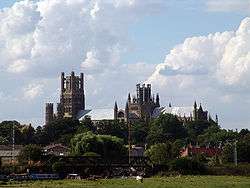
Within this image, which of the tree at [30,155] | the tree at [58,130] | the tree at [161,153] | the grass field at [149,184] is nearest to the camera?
the grass field at [149,184]

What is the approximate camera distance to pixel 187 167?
85500mm

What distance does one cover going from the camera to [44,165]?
293ft

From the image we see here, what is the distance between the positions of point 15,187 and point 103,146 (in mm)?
60314

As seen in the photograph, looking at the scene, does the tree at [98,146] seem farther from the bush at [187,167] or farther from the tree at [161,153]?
the bush at [187,167]

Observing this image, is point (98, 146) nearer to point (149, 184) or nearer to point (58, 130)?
point (149, 184)

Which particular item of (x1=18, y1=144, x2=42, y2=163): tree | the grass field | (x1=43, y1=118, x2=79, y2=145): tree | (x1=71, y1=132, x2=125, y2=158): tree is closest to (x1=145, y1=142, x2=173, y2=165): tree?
(x1=71, y1=132, x2=125, y2=158): tree

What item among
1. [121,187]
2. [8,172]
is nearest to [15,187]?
[121,187]

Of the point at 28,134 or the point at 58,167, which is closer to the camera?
the point at 58,167

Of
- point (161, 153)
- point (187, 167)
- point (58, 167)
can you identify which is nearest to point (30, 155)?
point (58, 167)

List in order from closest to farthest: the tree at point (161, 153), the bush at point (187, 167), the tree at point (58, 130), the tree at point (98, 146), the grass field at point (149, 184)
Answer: the grass field at point (149, 184), the bush at point (187, 167), the tree at point (161, 153), the tree at point (98, 146), the tree at point (58, 130)

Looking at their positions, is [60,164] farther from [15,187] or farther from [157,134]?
[157,134]

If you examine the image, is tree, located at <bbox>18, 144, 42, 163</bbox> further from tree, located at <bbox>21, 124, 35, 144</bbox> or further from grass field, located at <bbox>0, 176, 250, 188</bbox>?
tree, located at <bbox>21, 124, 35, 144</bbox>

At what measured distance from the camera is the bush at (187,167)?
278ft

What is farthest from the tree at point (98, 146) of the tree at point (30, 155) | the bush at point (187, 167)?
the bush at point (187, 167)
